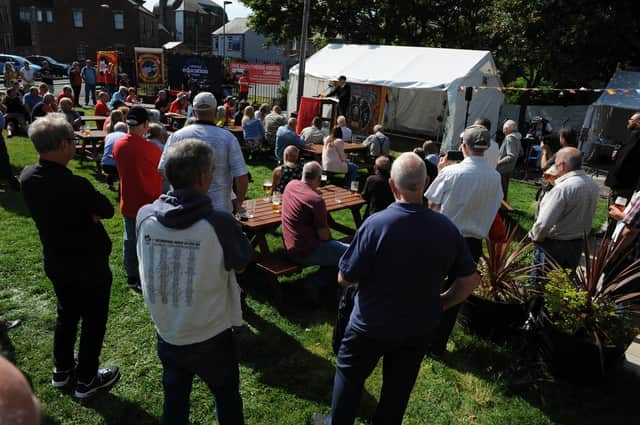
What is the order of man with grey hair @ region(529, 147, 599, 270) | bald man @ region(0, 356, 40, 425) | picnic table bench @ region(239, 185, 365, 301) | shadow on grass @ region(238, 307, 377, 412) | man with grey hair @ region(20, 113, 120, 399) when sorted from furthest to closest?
picnic table bench @ region(239, 185, 365, 301), man with grey hair @ region(529, 147, 599, 270), shadow on grass @ region(238, 307, 377, 412), man with grey hair @ region(20, 113, 120, 399), bald man @ region(0, 356, 40, 425)

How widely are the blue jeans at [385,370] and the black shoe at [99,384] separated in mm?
1740

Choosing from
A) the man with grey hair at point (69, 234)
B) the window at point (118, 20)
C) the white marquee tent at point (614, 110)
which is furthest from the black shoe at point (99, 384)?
the window at point (118, 20)

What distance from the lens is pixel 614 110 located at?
14.5 meters

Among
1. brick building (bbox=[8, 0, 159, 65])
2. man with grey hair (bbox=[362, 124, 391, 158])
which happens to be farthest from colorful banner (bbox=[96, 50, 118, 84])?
brick building (bbox=[8, 0, 159, 65])

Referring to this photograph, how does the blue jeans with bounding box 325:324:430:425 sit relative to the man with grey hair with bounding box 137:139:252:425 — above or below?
below

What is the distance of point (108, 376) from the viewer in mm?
3223

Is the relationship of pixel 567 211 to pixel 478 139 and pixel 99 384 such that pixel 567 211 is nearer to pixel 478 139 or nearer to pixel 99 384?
pixel 478 139

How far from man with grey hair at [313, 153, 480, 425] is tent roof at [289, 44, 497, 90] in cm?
1070

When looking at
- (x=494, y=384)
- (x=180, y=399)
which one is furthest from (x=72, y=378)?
(x=494, y=384)

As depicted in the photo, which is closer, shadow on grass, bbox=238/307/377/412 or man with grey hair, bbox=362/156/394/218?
shadow on grass, bbox=238/307/377/412

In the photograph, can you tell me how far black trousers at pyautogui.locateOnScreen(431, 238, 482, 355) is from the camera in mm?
3615

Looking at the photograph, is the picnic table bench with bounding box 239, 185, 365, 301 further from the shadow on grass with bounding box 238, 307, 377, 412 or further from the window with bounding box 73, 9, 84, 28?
the window with bounding box 73, 9, 84, 28

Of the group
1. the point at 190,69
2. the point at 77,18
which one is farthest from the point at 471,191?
the point at 77,18

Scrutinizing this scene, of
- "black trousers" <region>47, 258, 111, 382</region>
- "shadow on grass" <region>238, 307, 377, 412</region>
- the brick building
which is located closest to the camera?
"black trousers" <region>47, 258, 111, 382</region>
